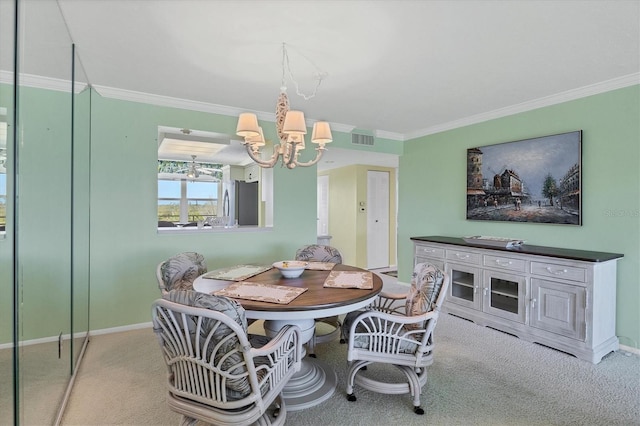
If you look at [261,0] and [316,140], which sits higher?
[261,0]

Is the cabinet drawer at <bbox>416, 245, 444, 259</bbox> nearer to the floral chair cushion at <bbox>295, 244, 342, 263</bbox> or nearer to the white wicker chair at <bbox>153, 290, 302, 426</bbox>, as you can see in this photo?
the floral chair cushion at <bbox>295, 244, 342, 263</bbox>

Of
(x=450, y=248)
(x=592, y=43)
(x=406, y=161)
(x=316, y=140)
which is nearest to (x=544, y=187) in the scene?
(x=450, y=248)

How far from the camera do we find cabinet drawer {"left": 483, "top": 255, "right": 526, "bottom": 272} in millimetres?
3107

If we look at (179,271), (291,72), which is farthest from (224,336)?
(291,72)

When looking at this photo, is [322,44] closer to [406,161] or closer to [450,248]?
[450,248]

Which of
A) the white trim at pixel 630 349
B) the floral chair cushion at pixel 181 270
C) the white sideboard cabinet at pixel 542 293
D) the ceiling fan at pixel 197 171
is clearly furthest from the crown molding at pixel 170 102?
the white trim at pixel 630 349

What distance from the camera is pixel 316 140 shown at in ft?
8.14

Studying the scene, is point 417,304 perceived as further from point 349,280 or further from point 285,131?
point 285,131

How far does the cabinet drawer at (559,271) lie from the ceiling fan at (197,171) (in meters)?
5.97

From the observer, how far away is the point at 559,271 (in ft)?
9.28

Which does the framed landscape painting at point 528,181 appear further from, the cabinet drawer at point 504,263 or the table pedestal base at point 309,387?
the table pedestal base at point 309,387

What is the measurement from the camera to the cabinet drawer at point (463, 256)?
3.52 metres

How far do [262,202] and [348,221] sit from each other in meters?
2.09

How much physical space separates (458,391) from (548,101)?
2.93 metres
